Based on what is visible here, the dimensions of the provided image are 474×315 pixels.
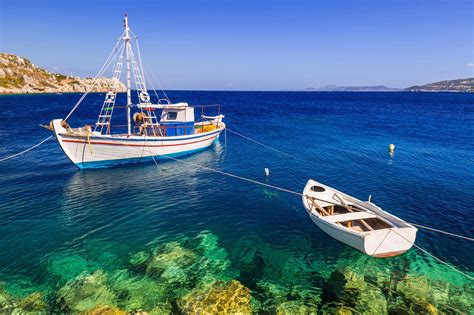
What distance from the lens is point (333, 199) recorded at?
18.5 m

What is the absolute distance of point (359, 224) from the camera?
16.2m

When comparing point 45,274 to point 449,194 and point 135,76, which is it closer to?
point 135,76

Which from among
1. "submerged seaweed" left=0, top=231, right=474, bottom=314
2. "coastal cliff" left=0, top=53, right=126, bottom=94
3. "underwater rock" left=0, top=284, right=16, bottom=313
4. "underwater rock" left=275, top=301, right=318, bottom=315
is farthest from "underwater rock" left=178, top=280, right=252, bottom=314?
"coastal cliff" left=0, top=53, right=126, bottom=94

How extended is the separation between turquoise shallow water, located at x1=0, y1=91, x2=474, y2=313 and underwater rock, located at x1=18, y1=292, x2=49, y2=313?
6cm

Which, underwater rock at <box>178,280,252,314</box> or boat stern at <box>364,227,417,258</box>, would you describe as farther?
boat stern at <box>364,227,417,258</box>

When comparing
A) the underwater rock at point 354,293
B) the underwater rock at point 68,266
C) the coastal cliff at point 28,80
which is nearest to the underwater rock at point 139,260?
the underwater rock at point 68,266

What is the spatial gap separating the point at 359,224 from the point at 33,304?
1632cm

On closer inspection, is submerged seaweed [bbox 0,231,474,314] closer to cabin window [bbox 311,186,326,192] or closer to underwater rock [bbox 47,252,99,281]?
underwater rock [bbox 47,252,99,281]

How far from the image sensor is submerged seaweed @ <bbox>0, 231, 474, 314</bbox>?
36.4 feet

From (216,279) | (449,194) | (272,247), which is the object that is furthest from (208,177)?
(449,194)

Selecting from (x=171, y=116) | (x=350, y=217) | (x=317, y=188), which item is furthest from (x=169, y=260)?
(x=171, y=116)

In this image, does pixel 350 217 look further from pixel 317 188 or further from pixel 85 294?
pixel 85 294

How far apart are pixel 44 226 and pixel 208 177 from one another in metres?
13.5

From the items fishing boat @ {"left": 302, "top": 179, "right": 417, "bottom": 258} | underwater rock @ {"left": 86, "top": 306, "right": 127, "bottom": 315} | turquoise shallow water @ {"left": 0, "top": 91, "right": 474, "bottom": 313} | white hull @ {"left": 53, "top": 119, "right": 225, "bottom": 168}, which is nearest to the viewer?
underwater rock @ {"left": 86, "top": 306, "right": 127, "bottom": 315}
